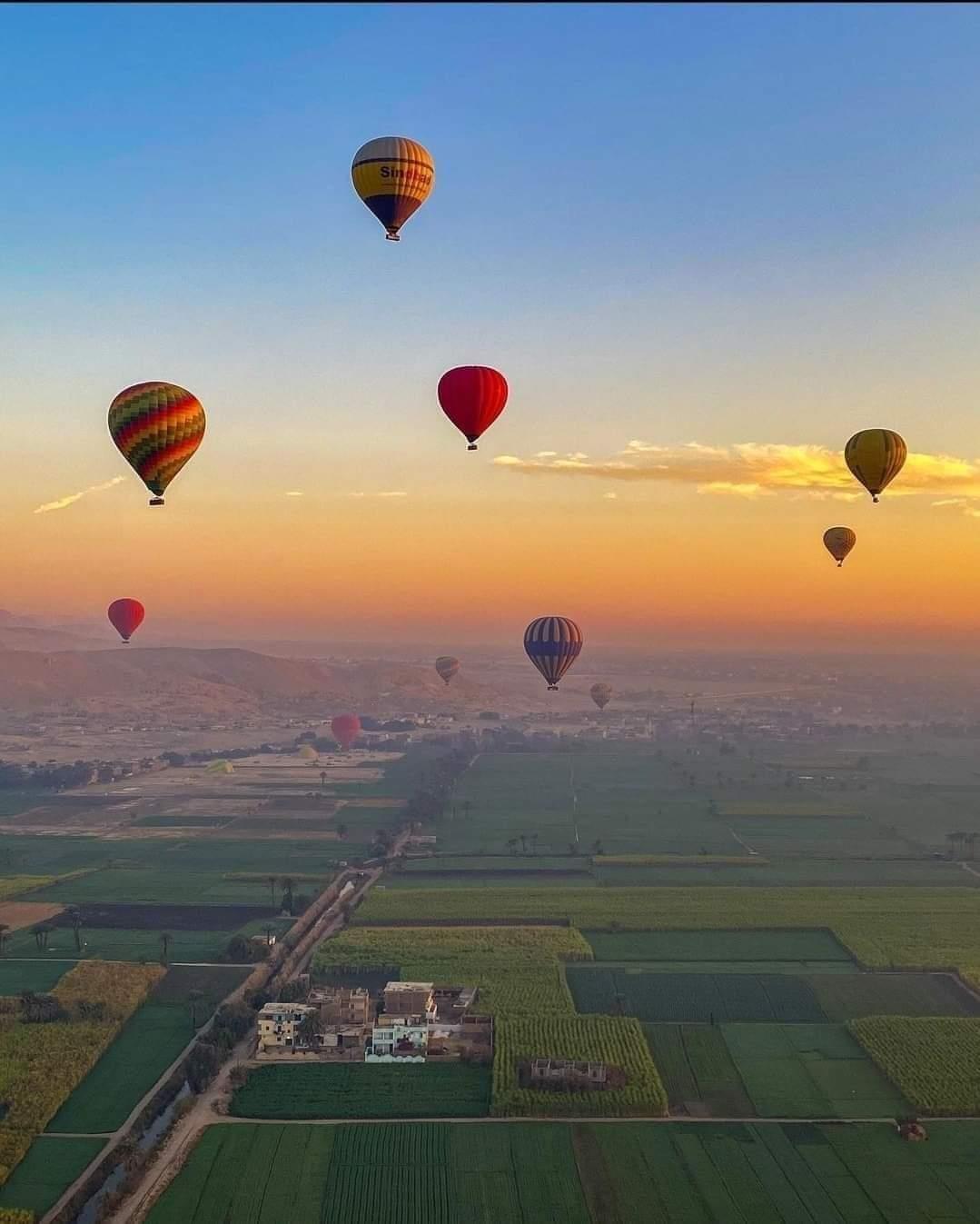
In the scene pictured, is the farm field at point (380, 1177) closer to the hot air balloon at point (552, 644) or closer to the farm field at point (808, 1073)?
the farm field at point (808, 1073)

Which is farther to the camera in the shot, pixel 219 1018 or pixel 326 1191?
pixel 219 1018

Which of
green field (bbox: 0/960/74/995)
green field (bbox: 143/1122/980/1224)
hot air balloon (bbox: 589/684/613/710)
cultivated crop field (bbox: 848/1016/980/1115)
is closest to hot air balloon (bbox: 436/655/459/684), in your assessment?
hot air balloon (bbox: 589/684/613/710)

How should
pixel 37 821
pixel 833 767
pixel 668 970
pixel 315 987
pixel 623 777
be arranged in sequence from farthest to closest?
1. pixel 833 767
2. pixel 623 777
3. pixel 37 821
4. pixel 668 970
5. pixel 315 987

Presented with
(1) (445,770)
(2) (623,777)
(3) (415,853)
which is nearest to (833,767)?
(2) (623,777)

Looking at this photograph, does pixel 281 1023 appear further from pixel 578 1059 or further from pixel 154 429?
pixel 154 429

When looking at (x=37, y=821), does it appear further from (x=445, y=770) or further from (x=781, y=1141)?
(x=781, y=1141)

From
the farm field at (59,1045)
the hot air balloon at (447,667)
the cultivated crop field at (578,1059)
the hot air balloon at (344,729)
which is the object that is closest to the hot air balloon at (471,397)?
the cultivated crop field at (578,1059)

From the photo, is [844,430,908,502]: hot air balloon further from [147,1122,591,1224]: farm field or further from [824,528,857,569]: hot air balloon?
[147,1122,591,1224]: farm field
